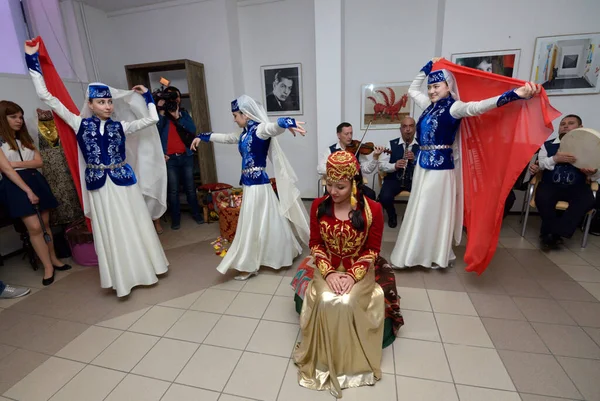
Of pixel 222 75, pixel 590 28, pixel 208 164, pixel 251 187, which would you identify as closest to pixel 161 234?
pixel 208 164

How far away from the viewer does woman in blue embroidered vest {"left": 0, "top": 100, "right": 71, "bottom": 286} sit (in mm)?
2715

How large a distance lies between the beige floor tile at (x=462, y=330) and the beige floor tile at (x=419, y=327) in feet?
0.15

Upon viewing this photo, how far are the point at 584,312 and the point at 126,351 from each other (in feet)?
11.0

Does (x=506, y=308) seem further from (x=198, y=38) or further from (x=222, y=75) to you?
(x=198, y=38)

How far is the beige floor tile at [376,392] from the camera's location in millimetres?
1662

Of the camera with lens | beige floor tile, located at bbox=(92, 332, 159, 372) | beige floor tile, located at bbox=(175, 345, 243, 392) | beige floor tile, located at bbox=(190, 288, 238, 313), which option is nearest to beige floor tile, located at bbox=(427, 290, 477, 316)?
beige floor tile, located at bbox=(175, 345, 243, 392)

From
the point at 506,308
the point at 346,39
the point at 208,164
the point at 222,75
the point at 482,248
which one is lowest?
the point at 506,308

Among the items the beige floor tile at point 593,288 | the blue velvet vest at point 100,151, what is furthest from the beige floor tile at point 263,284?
the beige floor tile at point 593,288

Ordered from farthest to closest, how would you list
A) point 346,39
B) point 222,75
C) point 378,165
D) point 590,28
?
point 222,75, point 346,39, point 378,165, point 590,28

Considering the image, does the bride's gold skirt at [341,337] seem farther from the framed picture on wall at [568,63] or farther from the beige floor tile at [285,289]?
the framed picture on wall at [568,63]

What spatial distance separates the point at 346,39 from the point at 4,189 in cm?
440

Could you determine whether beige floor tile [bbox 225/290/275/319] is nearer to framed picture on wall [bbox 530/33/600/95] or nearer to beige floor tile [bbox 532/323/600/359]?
beige floor tile [bbox 532/323/600/359]

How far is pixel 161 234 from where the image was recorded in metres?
4.15

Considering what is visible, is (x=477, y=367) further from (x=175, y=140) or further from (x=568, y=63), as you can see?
(x=175, y=140)
